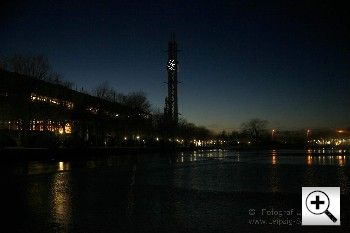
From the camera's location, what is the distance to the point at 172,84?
397 feet

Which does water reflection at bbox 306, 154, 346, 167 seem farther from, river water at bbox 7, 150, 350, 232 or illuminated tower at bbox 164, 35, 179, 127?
illuminated tower at bbox 164, 35, 179, 127

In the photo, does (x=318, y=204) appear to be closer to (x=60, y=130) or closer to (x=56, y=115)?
(x=56, y=115)

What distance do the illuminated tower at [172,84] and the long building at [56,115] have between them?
27.3 meters

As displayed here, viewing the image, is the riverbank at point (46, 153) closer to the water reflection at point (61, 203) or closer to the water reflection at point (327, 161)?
the water reflection at point (61, 203)

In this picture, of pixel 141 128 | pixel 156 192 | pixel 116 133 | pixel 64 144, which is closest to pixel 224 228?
pixel 156 192

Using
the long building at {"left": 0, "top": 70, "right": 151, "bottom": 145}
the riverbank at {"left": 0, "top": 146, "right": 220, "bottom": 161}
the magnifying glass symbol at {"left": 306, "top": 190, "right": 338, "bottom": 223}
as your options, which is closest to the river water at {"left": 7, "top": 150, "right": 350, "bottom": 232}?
the magnifying glass symbol at {"left": 306, "top": 190, "right": 338, "bottom": 223}

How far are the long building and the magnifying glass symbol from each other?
4263cm

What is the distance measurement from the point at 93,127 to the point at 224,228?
219 ft

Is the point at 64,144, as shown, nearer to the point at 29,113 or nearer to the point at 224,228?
the point at 29,113

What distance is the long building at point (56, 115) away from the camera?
1965 inches

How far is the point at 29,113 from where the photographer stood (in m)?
51.0

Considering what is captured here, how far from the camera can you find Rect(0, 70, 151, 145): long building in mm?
49922

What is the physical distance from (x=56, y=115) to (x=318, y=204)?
50.8 meters

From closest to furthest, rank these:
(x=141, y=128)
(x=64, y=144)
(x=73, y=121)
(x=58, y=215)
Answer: (x=58, y=215)
(x=64, y=144)
(x=73, y=121)
(x=141, y=128)
